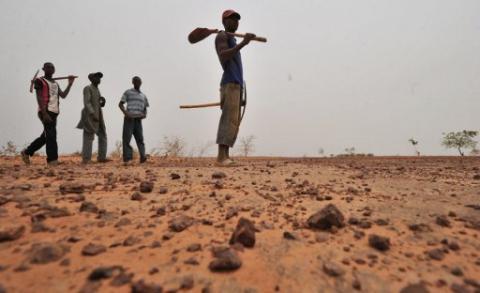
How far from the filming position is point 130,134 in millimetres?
6410

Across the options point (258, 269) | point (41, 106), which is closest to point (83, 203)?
point (258, 269)

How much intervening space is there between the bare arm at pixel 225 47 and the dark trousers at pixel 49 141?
9.16ft

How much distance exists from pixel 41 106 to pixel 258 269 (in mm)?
4808

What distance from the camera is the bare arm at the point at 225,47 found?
4.30 m

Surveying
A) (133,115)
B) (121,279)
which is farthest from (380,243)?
(133,115)

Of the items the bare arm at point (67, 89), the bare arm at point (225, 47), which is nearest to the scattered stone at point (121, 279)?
the bare arm at point (225, 47)

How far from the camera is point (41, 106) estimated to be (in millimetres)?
5105

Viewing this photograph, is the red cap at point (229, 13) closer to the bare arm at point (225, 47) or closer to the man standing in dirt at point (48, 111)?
the bare arm at point (225, 47)

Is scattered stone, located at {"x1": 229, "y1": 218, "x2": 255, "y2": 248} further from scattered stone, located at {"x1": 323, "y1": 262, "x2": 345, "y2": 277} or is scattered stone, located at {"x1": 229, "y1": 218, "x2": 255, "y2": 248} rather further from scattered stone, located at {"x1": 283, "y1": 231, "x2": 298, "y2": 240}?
scattered stone, located at {"x1": 323, "y1": 262, "x2": 345, "y2": 277}

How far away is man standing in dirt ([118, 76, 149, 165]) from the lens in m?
6.34

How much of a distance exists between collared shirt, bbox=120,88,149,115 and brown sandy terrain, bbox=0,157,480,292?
11.9 feet

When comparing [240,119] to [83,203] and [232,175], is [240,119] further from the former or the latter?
[83,203]

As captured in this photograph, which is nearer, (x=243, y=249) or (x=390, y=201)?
(x=243, y=249)

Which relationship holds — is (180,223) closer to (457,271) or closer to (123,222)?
(123,222)
